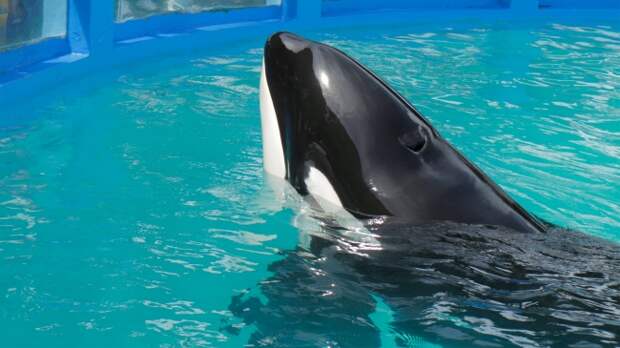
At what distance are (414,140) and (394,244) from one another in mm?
510

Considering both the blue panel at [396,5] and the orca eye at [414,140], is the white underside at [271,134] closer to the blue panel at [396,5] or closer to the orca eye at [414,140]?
the orca eye at [414,140]

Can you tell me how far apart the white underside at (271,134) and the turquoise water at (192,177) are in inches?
10.5

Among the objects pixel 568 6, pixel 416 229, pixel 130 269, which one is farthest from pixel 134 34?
pixel 568 6

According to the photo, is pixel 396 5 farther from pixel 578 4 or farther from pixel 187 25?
pixel 187 25

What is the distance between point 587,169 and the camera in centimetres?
756

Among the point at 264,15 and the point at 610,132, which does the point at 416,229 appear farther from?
the point at 264,15

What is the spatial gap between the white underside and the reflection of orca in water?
6cm

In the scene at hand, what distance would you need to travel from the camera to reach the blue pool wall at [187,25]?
9086 millimetres

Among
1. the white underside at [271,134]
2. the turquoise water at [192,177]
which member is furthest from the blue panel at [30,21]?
the white underside at [271,134]

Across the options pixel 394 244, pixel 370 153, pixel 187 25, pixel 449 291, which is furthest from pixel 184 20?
pixel 449 291

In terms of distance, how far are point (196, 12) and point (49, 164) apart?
5.51 metres

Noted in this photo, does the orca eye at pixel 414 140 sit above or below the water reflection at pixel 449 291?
above

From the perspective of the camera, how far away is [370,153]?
4.48 m

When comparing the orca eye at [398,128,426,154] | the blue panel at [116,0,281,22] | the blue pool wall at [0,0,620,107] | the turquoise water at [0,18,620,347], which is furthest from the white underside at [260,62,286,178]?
the blue panel at [116,0,281,22]
